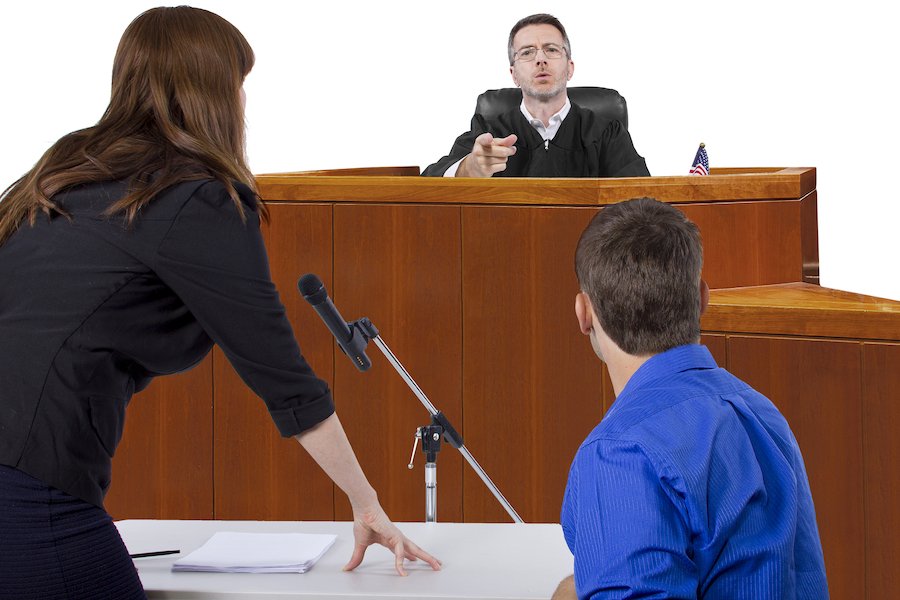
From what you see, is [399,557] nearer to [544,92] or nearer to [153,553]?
[153,553]

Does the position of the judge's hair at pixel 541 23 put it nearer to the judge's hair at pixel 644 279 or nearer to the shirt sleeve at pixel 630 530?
the judge's hair at pixel 644 279

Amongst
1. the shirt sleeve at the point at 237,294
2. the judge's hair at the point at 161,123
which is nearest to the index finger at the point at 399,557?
the shirt sleeve at the point at 237,294

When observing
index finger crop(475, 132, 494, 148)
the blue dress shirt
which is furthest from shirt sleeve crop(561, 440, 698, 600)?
index finger crop(475, 132, 494, 148)

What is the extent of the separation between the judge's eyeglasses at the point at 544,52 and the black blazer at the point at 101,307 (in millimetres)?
2937

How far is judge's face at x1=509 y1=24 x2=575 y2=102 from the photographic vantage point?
14.1ft

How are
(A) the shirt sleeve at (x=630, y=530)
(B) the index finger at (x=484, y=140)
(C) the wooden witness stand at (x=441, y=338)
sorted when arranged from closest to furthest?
1. (A) the shirt sleeve at (x=630, y=530)
2. (C) the wooden witness stand at (x=441, y=338)
3. (B) the index finger at (x=484, y=140)

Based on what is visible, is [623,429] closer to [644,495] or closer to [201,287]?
[644,495]

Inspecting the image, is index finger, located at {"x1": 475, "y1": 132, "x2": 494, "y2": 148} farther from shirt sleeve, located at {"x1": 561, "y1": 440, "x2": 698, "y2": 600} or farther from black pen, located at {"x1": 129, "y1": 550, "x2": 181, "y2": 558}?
shirt sleeve, located at {"x1": 561, "y1": 440, "x2": 698, "y2": 600}

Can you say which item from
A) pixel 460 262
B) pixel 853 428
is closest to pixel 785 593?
pixel 853 428

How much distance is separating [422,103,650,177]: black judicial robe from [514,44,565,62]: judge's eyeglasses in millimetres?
203

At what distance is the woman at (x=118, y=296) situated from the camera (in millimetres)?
1430

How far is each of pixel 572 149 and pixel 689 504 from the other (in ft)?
11.0

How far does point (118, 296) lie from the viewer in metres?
1.46

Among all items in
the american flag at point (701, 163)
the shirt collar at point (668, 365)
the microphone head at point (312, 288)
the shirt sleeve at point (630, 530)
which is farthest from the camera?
the american flag at point (701, 163)
